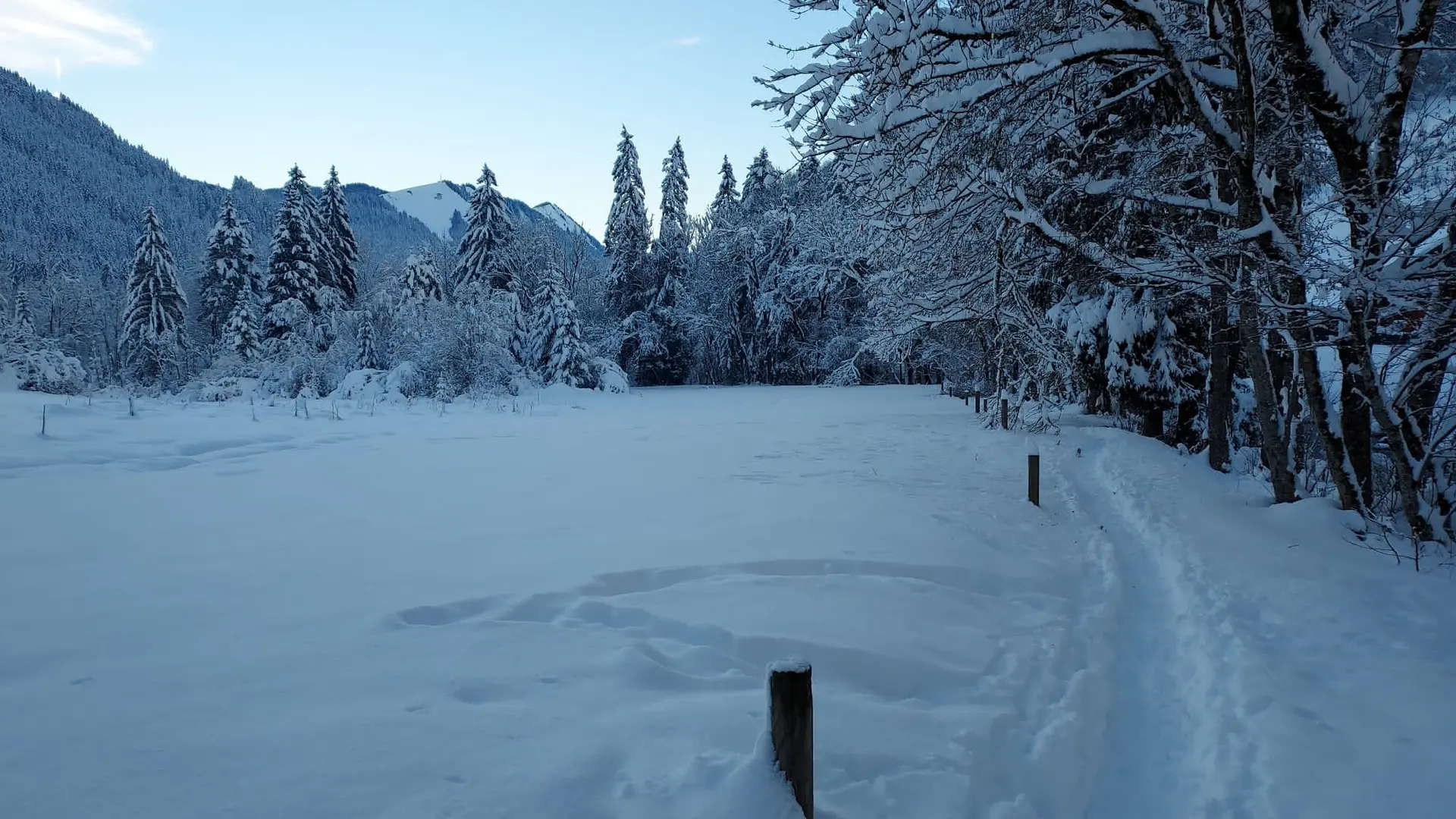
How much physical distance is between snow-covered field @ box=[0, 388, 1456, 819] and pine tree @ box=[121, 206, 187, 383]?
36537mm

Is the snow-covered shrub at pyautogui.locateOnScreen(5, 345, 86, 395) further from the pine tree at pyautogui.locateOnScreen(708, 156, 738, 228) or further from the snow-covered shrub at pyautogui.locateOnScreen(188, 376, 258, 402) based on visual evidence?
the pine tree at pyautogui.locateOnScreen(708, 156, 738, 228)

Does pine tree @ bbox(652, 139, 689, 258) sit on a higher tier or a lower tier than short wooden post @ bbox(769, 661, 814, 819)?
higher

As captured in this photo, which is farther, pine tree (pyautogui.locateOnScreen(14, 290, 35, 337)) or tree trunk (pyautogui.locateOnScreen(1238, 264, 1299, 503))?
pine tree (pyautogui.locateOnScreen(14, 290, 35, 337))

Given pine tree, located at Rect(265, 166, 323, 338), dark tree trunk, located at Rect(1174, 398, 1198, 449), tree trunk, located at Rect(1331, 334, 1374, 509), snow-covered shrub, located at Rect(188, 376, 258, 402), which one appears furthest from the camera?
pine tree, located at Rect(265, 166, 323, 338)

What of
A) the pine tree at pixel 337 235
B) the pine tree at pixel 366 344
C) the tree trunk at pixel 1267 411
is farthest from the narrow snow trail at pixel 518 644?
the pine tree at pixel 337 235

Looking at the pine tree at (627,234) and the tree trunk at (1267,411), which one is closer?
the tree trunk at (1267,411)

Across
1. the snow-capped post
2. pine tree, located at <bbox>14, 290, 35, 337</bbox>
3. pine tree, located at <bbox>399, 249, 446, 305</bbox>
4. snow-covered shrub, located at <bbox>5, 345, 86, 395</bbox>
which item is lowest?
the snow-capped post

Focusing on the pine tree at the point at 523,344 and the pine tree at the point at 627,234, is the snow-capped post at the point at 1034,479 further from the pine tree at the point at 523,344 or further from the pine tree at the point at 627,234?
the pine tree at the point at 627,234

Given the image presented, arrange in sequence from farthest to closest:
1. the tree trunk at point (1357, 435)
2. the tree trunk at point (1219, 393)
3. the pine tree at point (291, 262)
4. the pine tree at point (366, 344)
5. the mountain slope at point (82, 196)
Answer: the mountain slope at point (82, 196)
the pine tree at point (291, 262)
the pine tree at point (366, 344)
the tree trunk at point (1219, 393)
the tree trunk at point (1357, 435)

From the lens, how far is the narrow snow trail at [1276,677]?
10.5ft

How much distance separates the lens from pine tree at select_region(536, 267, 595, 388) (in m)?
32.0

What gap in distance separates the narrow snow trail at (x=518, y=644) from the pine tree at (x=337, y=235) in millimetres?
33866

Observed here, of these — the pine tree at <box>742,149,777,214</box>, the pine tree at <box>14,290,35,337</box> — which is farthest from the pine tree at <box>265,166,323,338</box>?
the pine tree at <box>742,149,777,214</box>

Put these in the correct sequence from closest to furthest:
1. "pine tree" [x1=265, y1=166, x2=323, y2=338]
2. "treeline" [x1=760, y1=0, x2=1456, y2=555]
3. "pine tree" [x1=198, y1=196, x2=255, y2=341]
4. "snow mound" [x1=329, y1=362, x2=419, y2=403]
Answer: "treeline" [x1=760, y1=0, x2=1456, y2=555] < "snow mound" [x1=329, y1=362, x2=419, y2=403] < "pine tree" [x1=265, y1=166, x2=323, y2=338] < "pine tree" [x1=198, y1=196, x2=255, y2=341]
